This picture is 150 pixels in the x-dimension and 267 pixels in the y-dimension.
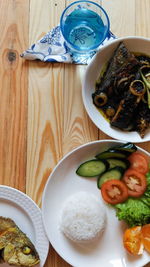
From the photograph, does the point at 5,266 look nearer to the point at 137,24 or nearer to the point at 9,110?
the point at 9,110

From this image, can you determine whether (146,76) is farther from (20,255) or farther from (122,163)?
(20,255)

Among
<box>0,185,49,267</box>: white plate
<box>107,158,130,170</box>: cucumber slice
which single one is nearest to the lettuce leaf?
<box>107,158,130,170</box>: cucumber slice

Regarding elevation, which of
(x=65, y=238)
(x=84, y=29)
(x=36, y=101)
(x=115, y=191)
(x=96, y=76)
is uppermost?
(x=84, y=29)

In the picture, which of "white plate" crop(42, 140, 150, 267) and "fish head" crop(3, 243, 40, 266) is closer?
"fish head" crop(3, 243, 40, 266)

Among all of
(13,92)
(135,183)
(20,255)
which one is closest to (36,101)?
(13,92)

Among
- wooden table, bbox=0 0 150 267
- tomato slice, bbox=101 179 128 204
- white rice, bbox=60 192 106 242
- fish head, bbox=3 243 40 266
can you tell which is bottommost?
fish head, bbox=3 243 40 266

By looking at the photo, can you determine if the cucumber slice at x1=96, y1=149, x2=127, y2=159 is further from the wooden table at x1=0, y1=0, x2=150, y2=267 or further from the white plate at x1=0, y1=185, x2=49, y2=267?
the white plate at x1=0, y1=185, x2=49, y2=267
